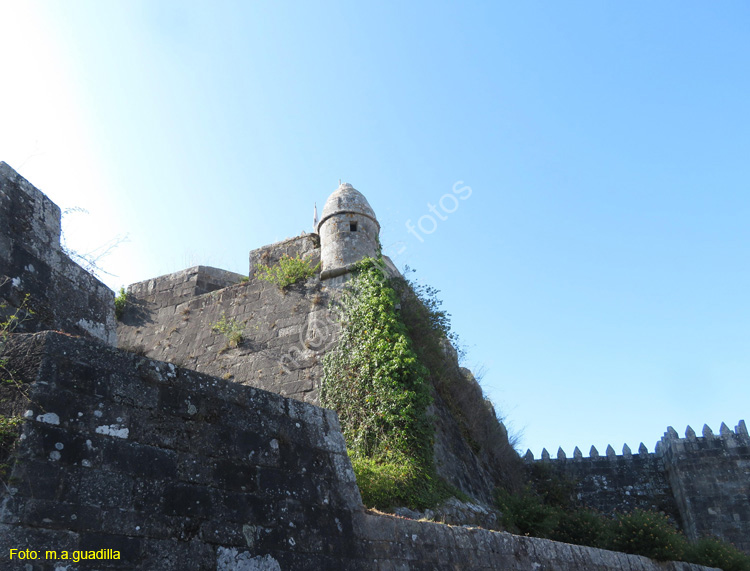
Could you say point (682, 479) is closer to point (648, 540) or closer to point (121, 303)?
point (648, 540)

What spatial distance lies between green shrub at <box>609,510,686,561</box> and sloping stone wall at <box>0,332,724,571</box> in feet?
16.4

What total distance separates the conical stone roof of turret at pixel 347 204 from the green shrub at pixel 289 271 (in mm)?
678

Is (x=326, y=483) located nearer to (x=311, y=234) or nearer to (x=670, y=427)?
(x=311, y=234)

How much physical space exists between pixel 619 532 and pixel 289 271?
616 centimetres

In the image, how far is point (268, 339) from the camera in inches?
398

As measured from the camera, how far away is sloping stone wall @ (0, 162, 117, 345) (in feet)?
15.1

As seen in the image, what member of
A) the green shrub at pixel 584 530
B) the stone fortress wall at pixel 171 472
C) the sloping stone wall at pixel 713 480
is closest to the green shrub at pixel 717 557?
the green shrub at pixel 584 530

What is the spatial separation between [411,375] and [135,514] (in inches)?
208

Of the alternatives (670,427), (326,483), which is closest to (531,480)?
(670,427)

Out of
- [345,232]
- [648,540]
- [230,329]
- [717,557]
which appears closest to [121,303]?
[230,329]

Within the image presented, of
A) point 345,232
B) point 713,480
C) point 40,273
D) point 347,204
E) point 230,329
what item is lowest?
point 713,480

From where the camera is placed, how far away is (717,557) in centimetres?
941

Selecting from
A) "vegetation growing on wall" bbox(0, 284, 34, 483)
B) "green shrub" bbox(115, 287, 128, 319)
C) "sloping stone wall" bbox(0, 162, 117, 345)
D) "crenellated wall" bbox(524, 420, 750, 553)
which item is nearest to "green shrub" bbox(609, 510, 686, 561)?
"crenellated wall" bbox(524, 420, 750, 553)

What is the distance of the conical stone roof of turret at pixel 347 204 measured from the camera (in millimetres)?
10344
